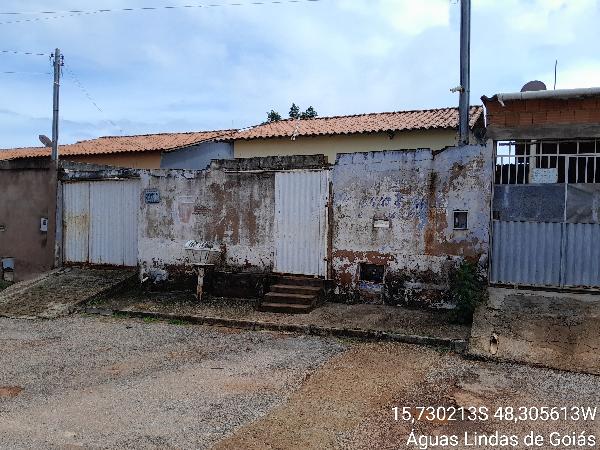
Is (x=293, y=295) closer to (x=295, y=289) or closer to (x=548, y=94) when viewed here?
(x=295, y=289)

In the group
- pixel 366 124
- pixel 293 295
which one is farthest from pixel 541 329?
pixel 366 124

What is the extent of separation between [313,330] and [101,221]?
7.11 m

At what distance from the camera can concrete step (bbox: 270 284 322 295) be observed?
396 inches

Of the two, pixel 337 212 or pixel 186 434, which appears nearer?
pixel 186 434

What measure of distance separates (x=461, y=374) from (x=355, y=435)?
2.27m

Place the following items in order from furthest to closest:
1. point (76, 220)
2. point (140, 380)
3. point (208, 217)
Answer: point (76, 220)
point (208, 217)
point (140, 380)

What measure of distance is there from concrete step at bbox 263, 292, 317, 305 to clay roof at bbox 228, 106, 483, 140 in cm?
911

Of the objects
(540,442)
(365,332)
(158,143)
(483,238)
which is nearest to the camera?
(540,442)

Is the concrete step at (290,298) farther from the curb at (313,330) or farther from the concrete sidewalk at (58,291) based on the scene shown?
the concrete sidewalk at (58,291)

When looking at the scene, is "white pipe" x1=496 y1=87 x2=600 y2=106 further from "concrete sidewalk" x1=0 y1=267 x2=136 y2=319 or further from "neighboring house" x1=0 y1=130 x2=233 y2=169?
"neighboring house" x1=0 y1=130 x2=233 y2=169

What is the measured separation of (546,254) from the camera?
28.9 ft

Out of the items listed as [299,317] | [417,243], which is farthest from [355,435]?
[417,243]

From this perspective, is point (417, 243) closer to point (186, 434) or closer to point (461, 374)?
point (461, 374)

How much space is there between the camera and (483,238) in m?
9.02
